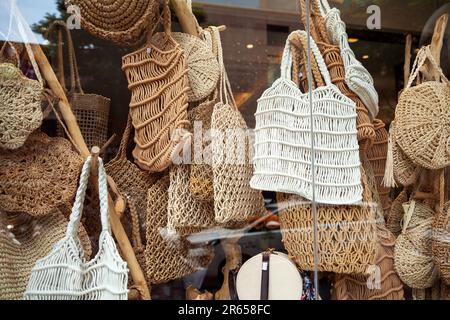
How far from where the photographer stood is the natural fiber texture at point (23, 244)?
1320 millimetres

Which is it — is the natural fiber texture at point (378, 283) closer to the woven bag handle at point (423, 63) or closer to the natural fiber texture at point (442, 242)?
the natural fiber texture at point (442, 242)

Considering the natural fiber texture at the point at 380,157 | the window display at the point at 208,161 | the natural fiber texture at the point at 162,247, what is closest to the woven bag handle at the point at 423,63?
the window display at the point at 208,161

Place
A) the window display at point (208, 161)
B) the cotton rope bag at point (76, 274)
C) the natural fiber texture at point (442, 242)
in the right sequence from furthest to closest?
the natural fiber texture at point (442, 242), the window display at point (208, 161), the cotton rope bag at point (76, 274)

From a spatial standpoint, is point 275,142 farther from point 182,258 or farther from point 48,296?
point 48,296

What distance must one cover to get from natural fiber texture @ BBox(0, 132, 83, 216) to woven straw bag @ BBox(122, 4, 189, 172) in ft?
0.58

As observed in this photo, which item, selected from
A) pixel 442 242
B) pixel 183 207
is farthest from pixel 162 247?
pixel 442 242

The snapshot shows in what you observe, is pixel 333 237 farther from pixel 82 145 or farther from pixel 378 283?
pixel 82 145

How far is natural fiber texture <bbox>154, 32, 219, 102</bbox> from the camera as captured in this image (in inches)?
60.1

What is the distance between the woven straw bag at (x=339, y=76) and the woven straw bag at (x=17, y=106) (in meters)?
0.73

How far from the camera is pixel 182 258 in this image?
1.52m

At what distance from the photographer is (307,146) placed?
1.40m

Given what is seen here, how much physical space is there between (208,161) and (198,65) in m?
0.28

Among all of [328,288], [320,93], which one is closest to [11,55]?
[320,93]

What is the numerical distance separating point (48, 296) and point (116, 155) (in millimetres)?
452
